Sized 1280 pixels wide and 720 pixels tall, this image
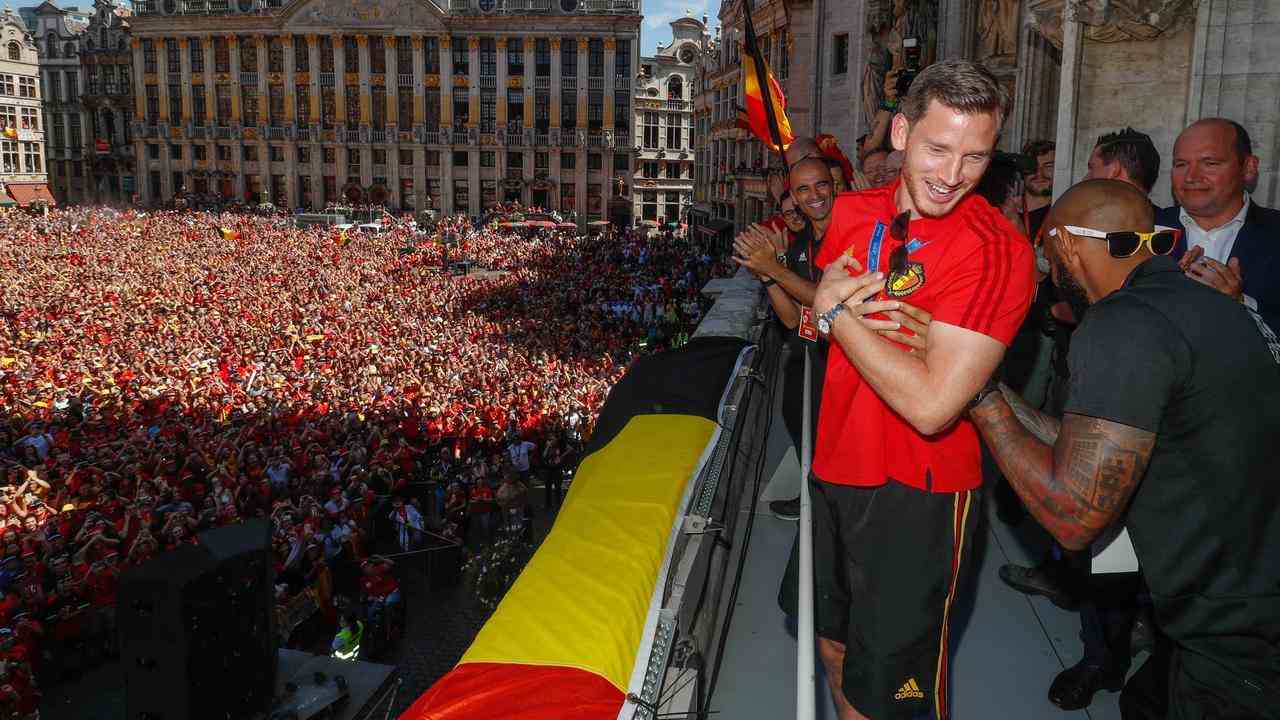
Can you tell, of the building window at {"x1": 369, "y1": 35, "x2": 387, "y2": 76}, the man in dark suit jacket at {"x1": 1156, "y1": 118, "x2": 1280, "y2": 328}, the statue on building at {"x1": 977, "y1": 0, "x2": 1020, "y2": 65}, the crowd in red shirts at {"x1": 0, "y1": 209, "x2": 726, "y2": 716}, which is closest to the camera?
the man in dark suit jacket at {"x1": 1156, "y1": 118, "x2": 1280, "y2": 328}

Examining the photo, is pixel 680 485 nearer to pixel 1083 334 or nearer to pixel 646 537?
pixel 646 537

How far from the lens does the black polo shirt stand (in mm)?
2121

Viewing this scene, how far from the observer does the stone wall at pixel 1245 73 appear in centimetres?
555

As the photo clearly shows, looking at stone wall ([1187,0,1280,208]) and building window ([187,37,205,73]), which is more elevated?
building window ([187,37,205,73])

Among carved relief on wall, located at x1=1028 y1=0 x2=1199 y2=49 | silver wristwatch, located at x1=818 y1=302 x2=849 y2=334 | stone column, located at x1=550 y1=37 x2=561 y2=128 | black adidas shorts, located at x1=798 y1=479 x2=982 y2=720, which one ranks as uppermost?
stone column, located at x1=550 y1=37 x2=561 y2=128

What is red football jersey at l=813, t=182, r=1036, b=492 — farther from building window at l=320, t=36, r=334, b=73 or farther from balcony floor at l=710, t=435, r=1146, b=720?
building window at l=320, t=36, r=334, b=73

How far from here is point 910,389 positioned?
2328 mm

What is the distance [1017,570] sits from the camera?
4.66 m

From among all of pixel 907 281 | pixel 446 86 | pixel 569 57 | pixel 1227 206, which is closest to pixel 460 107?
pixel 446 86

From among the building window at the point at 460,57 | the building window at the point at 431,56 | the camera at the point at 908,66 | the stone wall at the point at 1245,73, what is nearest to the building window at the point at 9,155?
the building window at the point at 431,56

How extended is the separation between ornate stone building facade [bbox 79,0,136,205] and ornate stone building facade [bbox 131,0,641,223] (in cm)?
1103

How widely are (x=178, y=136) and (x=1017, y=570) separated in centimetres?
8532

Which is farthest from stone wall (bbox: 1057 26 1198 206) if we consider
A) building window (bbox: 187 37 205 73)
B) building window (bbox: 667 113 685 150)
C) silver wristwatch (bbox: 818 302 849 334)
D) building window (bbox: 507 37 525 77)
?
building window (bbox: 187 37 205 73)

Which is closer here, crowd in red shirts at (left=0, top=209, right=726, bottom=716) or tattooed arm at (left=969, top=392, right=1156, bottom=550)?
tattooed arm at (left=969, top=392, right=1156, bottom=550)
